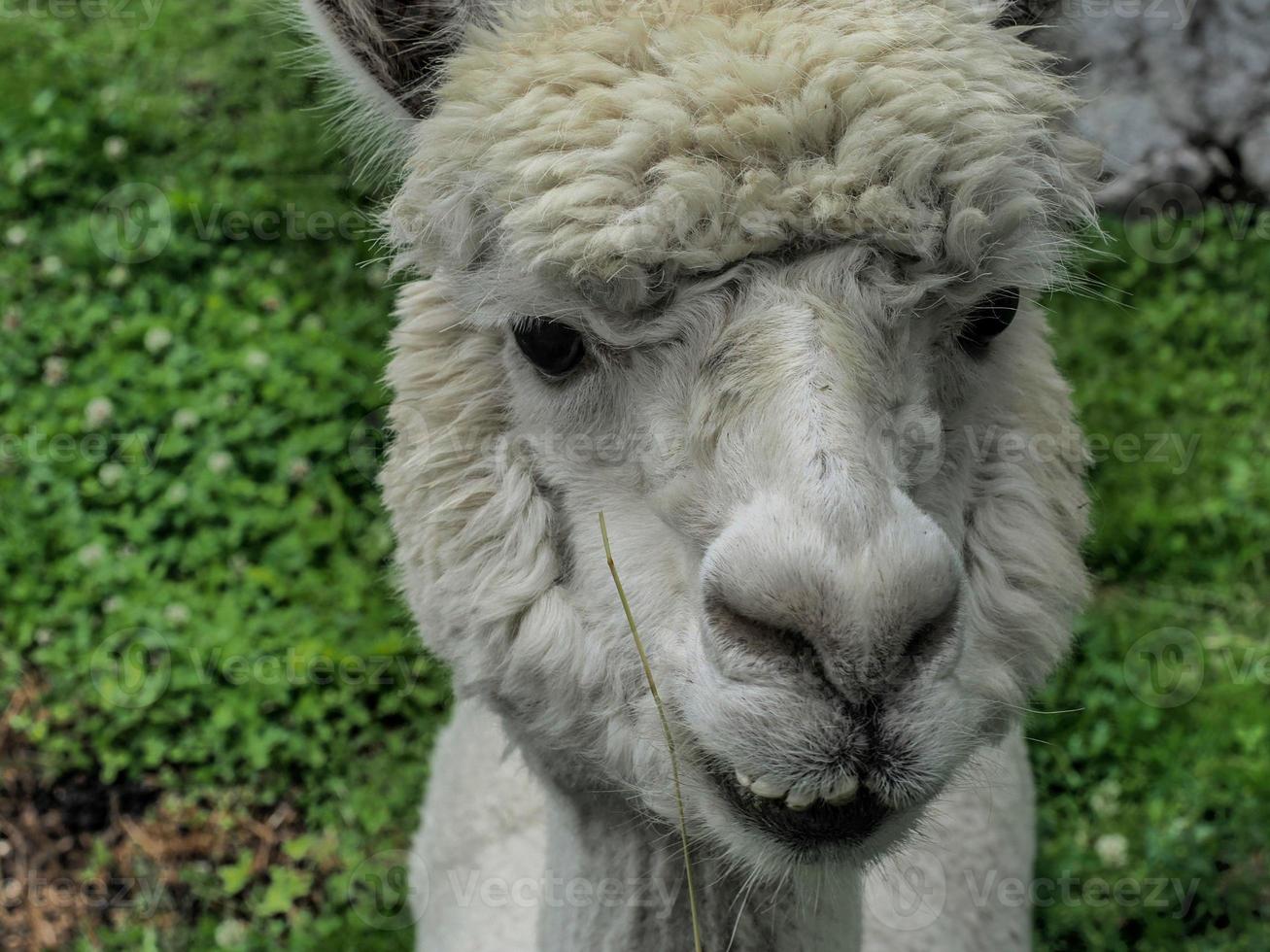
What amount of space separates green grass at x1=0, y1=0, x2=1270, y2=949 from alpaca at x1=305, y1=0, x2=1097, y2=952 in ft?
6.66

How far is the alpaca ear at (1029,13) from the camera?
206 cm

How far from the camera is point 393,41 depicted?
6.58 ft

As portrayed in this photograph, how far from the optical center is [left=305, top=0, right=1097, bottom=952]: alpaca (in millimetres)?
1548

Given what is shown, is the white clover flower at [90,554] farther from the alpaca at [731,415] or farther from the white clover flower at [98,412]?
the alpaca at [731,415]

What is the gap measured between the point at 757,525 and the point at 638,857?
84cm

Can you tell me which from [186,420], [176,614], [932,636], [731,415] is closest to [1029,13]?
[731,415]

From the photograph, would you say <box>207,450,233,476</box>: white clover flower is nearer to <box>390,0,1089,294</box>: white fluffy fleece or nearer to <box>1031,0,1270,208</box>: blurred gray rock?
<box>390,0,1089,294</box>: white fluffy fleece

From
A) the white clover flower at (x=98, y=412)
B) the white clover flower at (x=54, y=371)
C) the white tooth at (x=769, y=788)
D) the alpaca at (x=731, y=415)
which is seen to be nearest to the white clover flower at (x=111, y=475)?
the white clover flower at (x=98, y=412)

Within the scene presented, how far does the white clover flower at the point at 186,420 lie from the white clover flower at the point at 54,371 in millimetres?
563

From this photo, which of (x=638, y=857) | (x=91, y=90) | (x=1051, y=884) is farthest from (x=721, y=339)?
(x=91, y=90)

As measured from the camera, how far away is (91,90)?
5672 mm

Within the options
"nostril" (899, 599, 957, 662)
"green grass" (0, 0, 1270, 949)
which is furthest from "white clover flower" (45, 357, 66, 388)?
"nostril" (899, 599, 957, 662)

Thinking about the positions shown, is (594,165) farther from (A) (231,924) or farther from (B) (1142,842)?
(B) (1142,842)

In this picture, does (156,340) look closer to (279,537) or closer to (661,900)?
(279,537)
